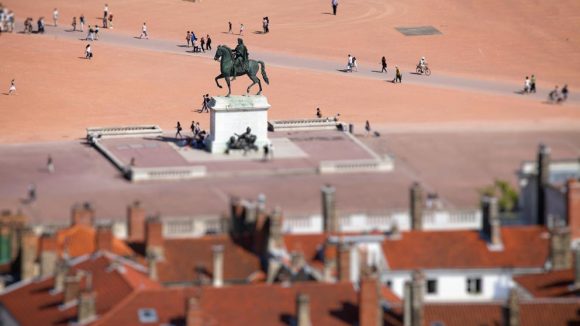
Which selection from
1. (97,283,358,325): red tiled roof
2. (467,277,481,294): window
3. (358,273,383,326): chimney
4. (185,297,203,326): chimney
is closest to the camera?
(185,297,203,326): chimney

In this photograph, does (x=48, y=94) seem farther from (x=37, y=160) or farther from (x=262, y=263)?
(x=262, y=263)

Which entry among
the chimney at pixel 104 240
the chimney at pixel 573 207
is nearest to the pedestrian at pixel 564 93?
the chimney at pixel 573 207

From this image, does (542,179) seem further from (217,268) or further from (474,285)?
(217,268)

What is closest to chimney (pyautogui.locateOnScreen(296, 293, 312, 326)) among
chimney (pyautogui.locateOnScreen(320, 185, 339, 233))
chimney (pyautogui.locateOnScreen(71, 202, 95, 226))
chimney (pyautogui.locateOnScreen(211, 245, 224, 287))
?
chimney (pyautogui.locateOnScreen(211, 245, 224, 287))

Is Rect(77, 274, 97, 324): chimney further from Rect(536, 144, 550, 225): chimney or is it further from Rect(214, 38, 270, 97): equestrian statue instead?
Rect(214, 38, 270, 97): equestrian statue

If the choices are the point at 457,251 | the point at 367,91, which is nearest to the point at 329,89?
the point at 367,91
